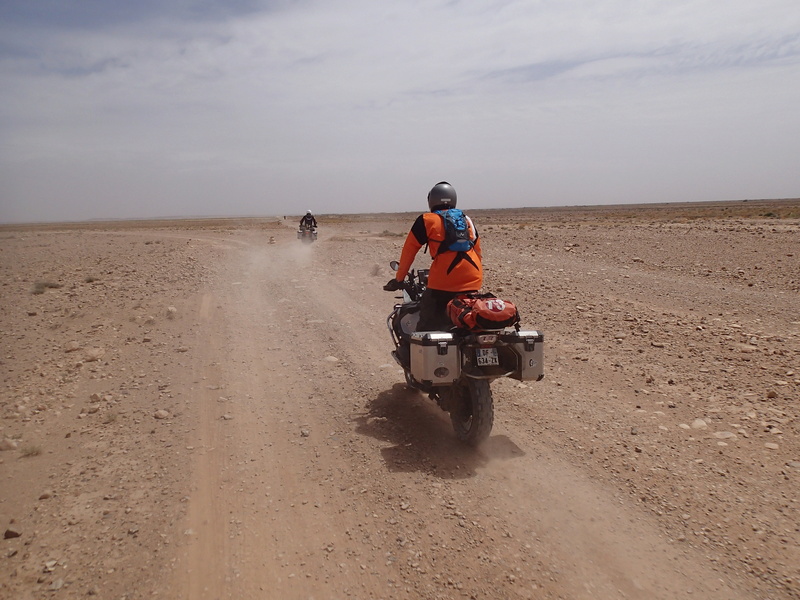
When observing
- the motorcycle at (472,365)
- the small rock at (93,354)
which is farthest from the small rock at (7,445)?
the motorcycle at (472,365)

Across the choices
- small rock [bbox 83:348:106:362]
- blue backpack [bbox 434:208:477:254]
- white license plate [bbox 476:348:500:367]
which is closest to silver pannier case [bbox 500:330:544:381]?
white license plate [bbox 476:348:500:367]

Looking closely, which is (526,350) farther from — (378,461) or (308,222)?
(308,222)

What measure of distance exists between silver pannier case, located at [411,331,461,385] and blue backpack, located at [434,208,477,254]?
0.84 meters

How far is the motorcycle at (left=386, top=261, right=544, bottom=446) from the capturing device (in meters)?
4.86

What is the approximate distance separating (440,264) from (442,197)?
679 millimetres

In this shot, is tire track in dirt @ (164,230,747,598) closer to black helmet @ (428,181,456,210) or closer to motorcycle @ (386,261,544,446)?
motorcycle @ (386,261,544,446)

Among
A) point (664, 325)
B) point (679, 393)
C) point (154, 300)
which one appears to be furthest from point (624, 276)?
point (154, 300)

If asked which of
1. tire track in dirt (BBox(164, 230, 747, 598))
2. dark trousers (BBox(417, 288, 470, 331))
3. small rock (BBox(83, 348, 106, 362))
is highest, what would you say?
dark trousers (BBox(417, 288, 470, 331))

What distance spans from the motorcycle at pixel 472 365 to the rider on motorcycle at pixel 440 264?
374 millimetres

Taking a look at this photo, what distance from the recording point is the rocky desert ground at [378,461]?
11.3 ft

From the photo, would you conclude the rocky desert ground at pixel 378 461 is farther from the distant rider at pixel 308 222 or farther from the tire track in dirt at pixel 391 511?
the distant rider at pixel 308 222

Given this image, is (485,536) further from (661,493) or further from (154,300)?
(154,300)

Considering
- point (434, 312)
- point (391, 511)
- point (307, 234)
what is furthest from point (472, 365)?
point (307, 234)

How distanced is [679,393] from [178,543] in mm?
5265
